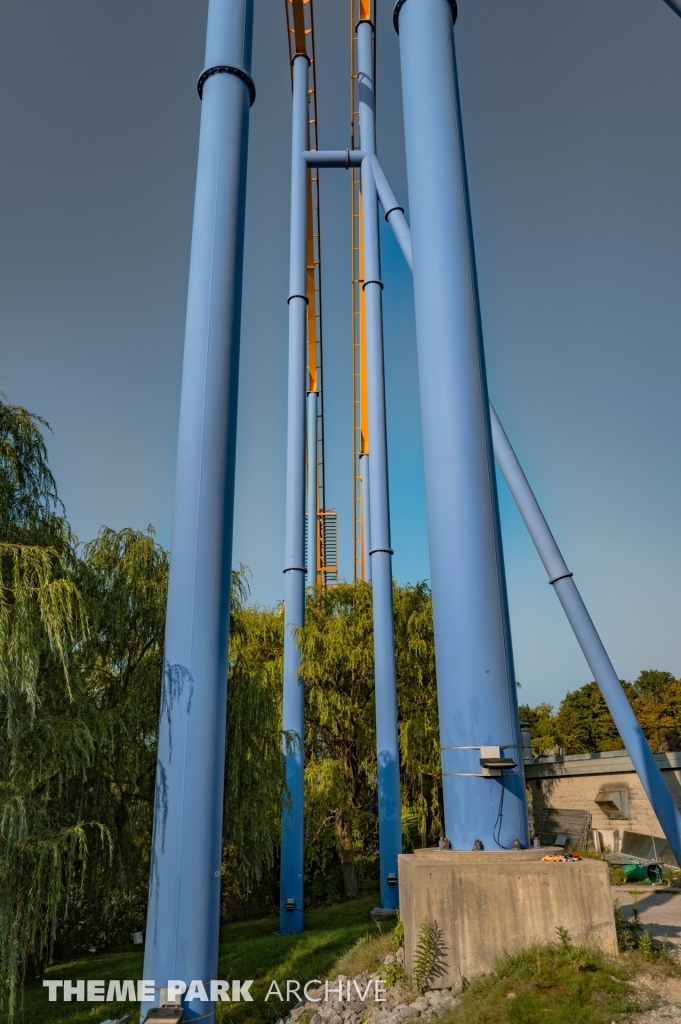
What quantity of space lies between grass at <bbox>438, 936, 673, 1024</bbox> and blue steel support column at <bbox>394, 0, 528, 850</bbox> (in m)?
0.91

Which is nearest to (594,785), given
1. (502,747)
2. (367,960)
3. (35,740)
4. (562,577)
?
(562,577)

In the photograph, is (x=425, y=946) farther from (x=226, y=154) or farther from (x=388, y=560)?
(x=388, y=560)

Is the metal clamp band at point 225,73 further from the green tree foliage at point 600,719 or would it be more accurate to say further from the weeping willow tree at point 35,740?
the green tree foliage at point 600,719

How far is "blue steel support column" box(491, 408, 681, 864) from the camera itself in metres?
9.73

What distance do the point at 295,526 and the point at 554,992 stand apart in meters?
9.80

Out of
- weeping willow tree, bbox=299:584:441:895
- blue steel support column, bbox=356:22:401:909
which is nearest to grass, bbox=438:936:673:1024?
blue steel support column, bbox=356:22:401:909

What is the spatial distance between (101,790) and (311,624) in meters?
9.00

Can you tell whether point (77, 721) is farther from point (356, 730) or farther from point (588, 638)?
point (356, 730)

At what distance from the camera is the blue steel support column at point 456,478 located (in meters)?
5.67

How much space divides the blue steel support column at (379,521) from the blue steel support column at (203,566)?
7.47 m

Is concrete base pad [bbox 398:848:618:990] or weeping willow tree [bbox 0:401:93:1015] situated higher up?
weeping willow tree [bbox 0:401:93:1015]

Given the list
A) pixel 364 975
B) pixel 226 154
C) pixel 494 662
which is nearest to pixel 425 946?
pixel 364 975

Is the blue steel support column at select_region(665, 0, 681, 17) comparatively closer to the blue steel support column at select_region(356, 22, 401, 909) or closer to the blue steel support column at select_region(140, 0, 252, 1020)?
the blue steel support column at select_region(140, 0, 252, 1020)

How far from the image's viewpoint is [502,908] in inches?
189
